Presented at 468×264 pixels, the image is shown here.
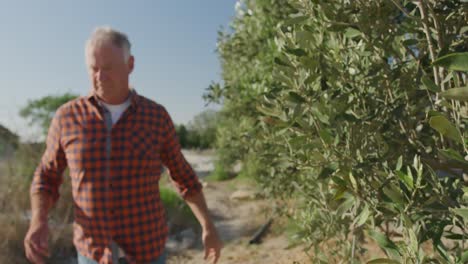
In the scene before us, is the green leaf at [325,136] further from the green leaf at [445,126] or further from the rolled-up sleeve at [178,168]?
the rolled-up sleeve at [178,168]

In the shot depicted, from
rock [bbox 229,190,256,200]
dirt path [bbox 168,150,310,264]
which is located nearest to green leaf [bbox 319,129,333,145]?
dirt path [bbox 168,150,310,264]

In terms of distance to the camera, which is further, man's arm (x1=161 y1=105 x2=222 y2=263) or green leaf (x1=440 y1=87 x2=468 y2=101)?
man's arm (x1=161 y1=105 x2=222 y2=263)

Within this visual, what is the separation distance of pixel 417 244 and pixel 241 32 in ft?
14.1

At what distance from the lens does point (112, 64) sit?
2324 mm

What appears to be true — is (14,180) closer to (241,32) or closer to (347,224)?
(241,32)

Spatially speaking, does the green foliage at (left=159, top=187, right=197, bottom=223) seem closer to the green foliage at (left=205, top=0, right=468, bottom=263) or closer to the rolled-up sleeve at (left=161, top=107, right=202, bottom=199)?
the rolled-up sleeve at (left=161, top=107, right=202, bottom=199)

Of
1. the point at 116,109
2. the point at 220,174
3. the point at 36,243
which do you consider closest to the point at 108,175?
the point at 116,109

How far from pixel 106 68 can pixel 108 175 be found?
23.1 inches

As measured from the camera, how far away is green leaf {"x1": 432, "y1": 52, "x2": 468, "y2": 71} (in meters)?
0.90

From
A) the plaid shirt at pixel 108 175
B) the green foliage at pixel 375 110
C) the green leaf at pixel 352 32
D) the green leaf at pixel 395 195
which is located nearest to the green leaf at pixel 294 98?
the green foliage at pixel 375 110

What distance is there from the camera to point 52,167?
249 centimetres

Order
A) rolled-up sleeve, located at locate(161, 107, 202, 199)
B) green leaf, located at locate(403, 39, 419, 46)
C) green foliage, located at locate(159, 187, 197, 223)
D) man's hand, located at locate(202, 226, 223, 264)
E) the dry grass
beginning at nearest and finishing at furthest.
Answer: green leaf, located at locate(403, 39, 419, 46)
man's hand, located at locate(202, 226, 223, 264)
rolled-up sleeve, located at locate(161, 107, 202, 199)
the dry grass
green foliage, located at locate(159, 187, 197, 223)

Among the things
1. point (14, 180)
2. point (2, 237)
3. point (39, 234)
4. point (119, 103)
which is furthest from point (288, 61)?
point (14, 180)

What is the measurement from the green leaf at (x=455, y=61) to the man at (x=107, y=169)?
5.94 ft
